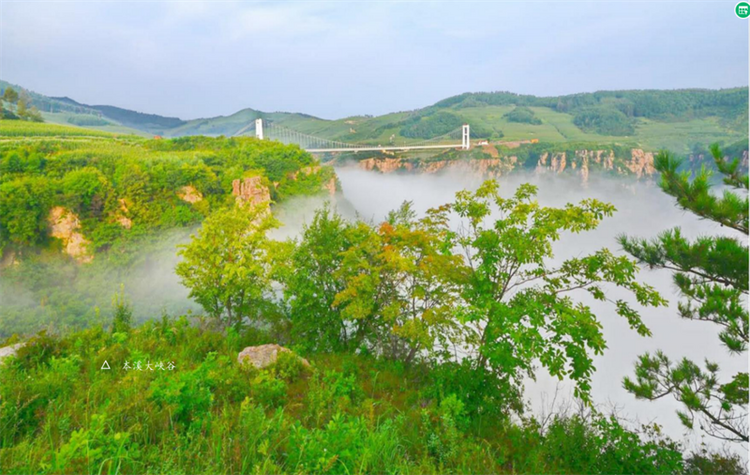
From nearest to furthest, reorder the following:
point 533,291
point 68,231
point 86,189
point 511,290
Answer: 1. point 533,291
2. point 511,290
3. point 86,189
4. point 68,231

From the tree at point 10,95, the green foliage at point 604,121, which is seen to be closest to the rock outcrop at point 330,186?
the tree at point 10,95

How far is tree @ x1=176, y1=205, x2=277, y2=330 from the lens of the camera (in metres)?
9.12

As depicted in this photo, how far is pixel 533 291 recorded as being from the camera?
15.9 ft

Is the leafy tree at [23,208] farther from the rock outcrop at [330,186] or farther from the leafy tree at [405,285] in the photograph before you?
the leafy tree at [405,285]

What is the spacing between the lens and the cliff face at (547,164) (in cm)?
8562

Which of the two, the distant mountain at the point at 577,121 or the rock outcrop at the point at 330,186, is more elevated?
the distant mountain at the point at 577,121

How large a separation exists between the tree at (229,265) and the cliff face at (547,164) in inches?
3199

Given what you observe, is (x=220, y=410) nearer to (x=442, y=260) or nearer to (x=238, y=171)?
(x=442, y=260)

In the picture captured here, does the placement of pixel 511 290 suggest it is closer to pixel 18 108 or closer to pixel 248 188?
pixel 248 188

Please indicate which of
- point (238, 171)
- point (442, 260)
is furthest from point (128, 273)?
point (442, 260)

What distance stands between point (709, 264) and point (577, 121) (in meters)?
120

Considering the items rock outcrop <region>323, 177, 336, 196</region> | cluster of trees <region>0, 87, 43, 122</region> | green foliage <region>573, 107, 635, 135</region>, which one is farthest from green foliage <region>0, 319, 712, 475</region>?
green foliage <region>573, 107, 635, 135</region>

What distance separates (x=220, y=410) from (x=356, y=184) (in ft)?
301

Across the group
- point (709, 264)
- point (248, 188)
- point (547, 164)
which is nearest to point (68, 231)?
point (248, 188)
